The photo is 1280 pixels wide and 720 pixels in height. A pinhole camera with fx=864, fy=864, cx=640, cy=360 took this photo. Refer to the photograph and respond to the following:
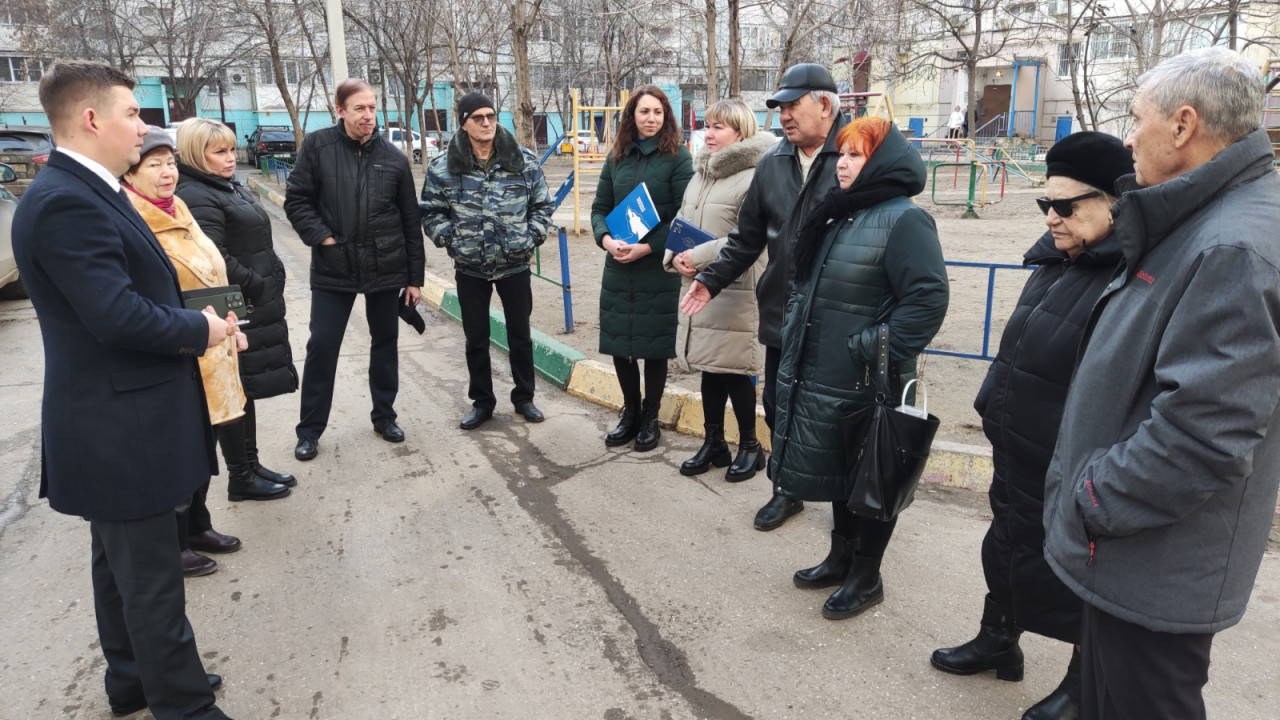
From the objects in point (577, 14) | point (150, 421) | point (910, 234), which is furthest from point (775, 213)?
point (577, 14)

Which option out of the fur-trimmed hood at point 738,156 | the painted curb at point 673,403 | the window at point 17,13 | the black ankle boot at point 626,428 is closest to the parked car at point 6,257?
the painted curb at point 673,403

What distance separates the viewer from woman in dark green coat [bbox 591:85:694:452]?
470 cm

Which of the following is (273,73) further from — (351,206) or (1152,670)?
(1152,670)

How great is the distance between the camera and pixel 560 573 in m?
3.61

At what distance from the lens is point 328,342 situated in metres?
4.97

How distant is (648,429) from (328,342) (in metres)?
1.91

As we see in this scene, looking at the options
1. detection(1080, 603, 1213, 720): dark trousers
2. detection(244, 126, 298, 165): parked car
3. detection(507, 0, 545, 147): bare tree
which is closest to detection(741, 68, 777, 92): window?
detection(244, 126, 298, 165): parked car

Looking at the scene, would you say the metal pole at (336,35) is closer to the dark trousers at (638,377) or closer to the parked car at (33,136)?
the parked car at (33,136)

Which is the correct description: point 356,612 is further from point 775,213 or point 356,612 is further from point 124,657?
point 775,213

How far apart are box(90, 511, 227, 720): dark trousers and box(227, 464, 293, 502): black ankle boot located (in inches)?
69.9

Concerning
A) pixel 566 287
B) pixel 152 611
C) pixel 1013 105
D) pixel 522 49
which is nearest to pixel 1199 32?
pixel 522 49

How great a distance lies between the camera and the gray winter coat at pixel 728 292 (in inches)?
169

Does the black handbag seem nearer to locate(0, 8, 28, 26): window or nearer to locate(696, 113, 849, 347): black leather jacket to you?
locate(696, 113, 849, 347): black leather jacket

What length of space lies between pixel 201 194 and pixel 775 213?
8.60 feet
